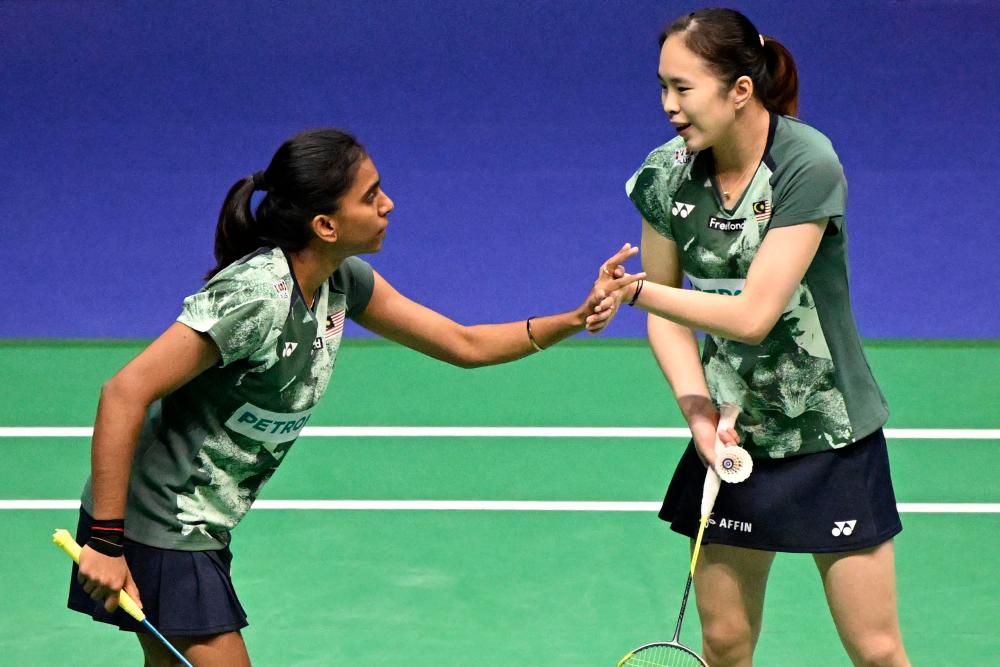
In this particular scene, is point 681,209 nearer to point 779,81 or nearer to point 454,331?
point 779,81

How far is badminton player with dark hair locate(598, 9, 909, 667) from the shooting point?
3.06 metres

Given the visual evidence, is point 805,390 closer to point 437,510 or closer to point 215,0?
point 437,510

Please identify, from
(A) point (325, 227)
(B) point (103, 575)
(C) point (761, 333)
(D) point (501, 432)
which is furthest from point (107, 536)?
(D) point (501, 432)

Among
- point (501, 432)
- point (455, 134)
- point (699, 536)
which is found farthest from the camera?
point (455, 134)

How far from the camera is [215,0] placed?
34.2ft

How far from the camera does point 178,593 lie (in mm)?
3076

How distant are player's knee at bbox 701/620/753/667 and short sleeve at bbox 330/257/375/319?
112 cm

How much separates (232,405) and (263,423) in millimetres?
79

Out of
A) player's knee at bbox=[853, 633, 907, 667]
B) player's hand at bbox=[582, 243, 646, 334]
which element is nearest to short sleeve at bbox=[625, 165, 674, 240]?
player's hand at bbox=[582, 243, 646, 334]

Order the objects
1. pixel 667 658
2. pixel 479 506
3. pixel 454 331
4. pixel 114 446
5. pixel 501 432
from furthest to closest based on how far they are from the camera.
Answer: pixel 501 432 → pixel 479 506 → pixel 667 658 → pixel 454 331 → pixel 114 446

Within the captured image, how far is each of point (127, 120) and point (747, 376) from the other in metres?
7.22

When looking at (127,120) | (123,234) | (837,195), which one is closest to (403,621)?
(837,195)

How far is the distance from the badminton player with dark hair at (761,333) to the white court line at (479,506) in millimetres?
2169

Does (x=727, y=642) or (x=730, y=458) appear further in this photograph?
(x=727, y=642)
